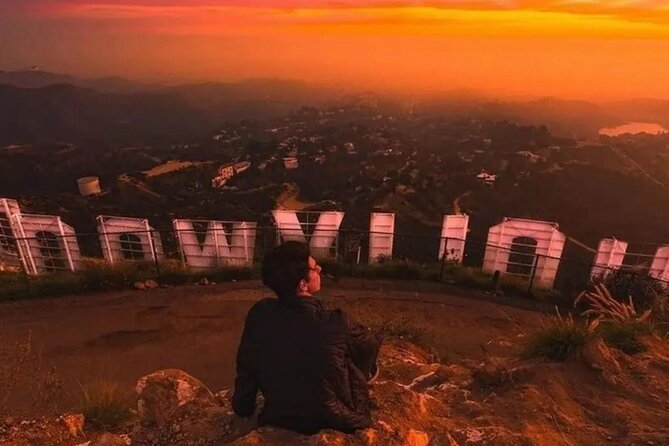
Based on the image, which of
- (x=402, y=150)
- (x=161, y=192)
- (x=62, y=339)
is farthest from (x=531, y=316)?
(x=402, y=150)

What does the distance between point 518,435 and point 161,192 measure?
6589 centimetres

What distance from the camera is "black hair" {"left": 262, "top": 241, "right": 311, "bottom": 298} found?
2889 millimetres

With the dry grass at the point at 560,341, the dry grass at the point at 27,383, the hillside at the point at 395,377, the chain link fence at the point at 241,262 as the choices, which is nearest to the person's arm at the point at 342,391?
the hillside at the point at 395,377

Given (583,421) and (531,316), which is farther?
(531,316)

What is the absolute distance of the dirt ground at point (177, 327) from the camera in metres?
6.84

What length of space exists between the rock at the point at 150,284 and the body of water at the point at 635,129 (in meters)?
120

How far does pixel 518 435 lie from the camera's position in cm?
355

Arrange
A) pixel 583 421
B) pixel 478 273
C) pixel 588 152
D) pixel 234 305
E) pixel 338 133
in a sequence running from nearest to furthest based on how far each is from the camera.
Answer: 1. pixel 583 421
2. pixel 234 305
3. pixel 478 273
4. pixel 588 152
5. pixel 338 133

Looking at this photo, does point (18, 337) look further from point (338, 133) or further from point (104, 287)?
point (338, 133)

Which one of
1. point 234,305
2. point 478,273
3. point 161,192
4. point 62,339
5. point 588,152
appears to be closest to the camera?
point 62,339

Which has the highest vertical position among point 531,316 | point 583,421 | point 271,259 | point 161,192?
point 271,259

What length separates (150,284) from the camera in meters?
9.98

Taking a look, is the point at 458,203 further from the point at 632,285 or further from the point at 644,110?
the point at 644,110

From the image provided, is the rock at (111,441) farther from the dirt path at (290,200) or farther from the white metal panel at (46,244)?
the dirt path at (290,200)
